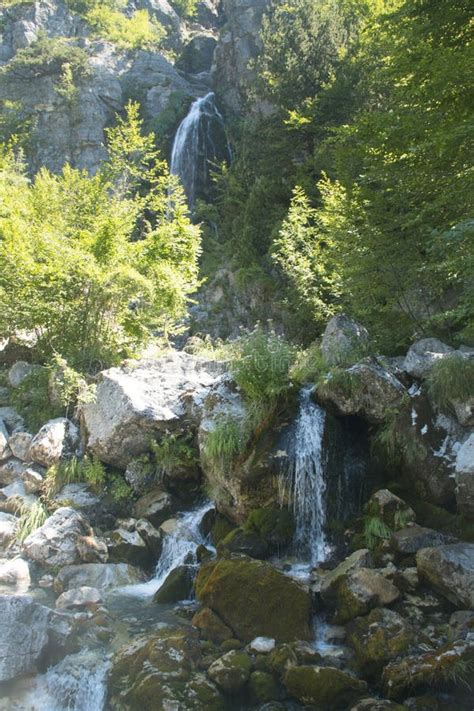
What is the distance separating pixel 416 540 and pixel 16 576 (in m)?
5.48

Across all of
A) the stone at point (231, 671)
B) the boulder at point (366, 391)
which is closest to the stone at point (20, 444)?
the boulder at point (366, 391)

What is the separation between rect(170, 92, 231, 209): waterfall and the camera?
2638 cm

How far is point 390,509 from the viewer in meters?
7.00

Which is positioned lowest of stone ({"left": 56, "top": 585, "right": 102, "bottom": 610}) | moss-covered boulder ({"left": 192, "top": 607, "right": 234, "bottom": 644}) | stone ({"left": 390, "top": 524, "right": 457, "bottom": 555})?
moss-covered boulder ({"left": 192, "top": 607, "right": 234, "bottom": 644})

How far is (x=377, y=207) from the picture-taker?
941 centimetres

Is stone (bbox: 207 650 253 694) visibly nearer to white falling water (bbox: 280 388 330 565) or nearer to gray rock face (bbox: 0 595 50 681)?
gray rock face (bbox: 0 595 50 681)

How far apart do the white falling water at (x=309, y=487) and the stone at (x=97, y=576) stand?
96.6 inches

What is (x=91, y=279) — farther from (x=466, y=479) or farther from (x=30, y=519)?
(x=466, y=479)

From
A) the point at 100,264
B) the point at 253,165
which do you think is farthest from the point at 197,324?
the point at 100,264

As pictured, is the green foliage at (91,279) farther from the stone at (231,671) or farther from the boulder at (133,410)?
the stone at (231,671)

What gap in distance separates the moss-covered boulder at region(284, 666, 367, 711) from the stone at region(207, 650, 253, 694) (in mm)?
435

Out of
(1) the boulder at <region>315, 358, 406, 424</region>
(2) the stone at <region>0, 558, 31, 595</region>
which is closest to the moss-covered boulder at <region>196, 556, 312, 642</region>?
(2) the stone at <region>0, 558, 31, 595</region>

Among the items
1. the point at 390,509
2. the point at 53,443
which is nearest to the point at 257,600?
the point at 390,509

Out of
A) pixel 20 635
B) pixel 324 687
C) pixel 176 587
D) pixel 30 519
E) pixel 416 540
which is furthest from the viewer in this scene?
pixel 30 519
